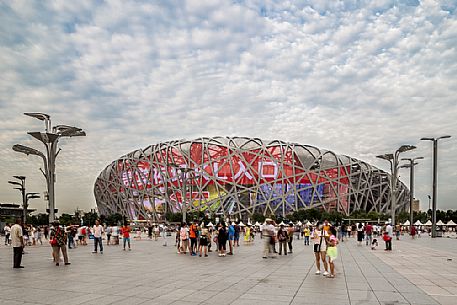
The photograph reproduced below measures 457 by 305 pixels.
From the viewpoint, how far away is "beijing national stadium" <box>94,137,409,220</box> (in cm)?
8206

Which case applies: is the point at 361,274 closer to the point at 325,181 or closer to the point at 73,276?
the point at 73,276

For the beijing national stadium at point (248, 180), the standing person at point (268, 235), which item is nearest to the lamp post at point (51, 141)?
the standing person at point (268, 235)

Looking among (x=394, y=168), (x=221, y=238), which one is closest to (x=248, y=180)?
(x=394, y=168)

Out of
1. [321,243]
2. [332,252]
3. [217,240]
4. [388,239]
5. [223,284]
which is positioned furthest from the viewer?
[388,239]

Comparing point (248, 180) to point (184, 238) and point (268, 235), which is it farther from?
point (268, 235)

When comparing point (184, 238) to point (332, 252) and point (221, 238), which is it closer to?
point (221, 238)

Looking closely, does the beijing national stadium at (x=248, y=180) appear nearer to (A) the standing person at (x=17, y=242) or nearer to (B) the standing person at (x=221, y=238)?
(B) the standing person at (x=221, y=238)

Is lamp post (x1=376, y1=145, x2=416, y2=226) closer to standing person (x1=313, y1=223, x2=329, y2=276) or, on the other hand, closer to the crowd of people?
the crowd of people

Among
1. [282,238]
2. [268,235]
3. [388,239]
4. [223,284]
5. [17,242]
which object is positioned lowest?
[388,239]

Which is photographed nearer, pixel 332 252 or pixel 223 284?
A: pixel 223 284

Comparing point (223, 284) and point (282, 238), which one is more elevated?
point (223, 284)

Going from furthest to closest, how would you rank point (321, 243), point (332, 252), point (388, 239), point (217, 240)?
point (388, 239) → point (217, 240) → point (321, 243) → point (332, 252)

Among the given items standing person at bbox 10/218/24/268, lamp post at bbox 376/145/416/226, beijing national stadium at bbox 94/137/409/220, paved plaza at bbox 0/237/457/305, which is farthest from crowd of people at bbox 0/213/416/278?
beijing national stadium at bbox 94/137/409/220

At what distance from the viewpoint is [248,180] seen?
8269 cm
